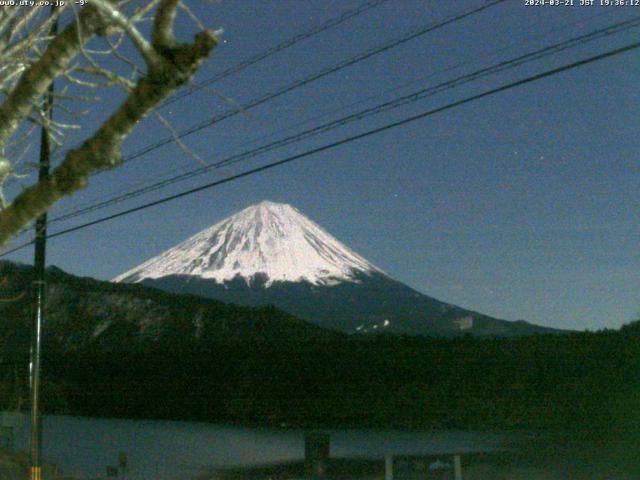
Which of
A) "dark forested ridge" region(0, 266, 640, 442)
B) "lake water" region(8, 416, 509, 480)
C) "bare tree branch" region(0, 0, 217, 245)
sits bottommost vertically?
"lake water" region(8, 416, 509, 480)

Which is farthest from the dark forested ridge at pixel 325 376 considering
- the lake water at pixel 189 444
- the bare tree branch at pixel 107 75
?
the bare tree branch at pixel 107 75

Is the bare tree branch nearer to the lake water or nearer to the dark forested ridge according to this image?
the lake water

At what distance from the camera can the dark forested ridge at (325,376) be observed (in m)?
35.5

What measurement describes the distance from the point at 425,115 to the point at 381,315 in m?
125

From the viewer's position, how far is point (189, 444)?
3522cm

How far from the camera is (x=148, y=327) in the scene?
67938mm

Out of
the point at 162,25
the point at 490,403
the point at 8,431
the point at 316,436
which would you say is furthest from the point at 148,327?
the point at 162,25

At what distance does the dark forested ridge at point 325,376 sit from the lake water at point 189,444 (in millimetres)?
2363

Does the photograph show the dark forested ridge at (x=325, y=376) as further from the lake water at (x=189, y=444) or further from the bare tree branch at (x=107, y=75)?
the bare tree branch at (x=107, y=75)

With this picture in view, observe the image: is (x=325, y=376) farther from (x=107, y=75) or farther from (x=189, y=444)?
(x=107, y=75)

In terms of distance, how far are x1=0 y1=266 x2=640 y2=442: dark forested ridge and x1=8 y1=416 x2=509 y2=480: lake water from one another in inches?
93.0

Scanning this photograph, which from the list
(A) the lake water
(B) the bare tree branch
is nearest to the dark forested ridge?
(A) the lake water

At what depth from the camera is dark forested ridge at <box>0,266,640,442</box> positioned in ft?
116

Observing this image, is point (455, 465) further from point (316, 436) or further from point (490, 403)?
point (490, 403)
